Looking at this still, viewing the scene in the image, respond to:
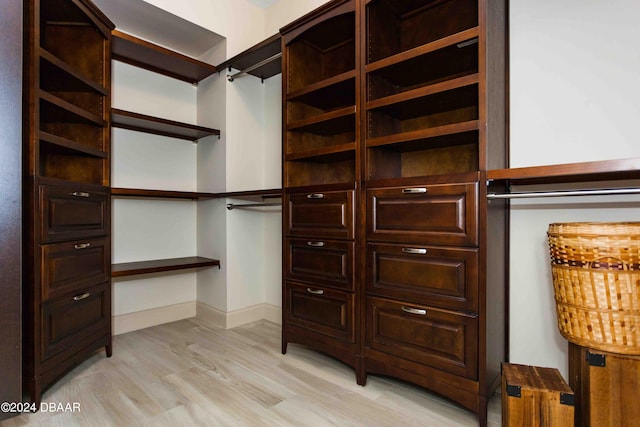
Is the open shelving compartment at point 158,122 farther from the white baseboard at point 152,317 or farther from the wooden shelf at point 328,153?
the wooden shelf at point 328,153

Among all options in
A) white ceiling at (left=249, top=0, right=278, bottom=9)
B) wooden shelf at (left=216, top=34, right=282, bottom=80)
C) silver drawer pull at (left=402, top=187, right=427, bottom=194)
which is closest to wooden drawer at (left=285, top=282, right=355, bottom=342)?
silver drawer pull at (left=402, top=187, right=427, bottom=194)

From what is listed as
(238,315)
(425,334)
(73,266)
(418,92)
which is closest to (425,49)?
(418,92)

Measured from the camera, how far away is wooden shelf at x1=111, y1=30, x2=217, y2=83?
2336 millimetres

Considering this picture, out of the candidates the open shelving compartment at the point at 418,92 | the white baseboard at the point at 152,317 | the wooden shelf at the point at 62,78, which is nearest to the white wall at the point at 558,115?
the open shelving compartment at the point at 418,92

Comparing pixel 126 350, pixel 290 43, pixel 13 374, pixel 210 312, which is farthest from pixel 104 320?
pixel 290 43

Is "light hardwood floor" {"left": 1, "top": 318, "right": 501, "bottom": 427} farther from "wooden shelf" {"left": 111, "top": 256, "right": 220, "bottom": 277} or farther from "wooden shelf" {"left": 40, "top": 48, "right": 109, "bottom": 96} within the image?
"wooden shelf" {"left": 40, "top": 48, "right": 109, "bottom": 96}

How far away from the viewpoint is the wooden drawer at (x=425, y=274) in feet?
4.80

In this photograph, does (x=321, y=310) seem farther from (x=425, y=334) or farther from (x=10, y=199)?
(x=10, y=199)

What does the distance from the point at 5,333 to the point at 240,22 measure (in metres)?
2.67

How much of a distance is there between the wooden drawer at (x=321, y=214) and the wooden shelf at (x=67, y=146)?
1.16 meters

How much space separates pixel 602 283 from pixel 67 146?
8.20ft

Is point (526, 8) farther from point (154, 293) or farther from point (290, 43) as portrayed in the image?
point (154, 293)

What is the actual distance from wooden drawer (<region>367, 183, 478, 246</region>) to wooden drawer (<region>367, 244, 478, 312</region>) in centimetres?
5

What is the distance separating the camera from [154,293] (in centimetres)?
282
